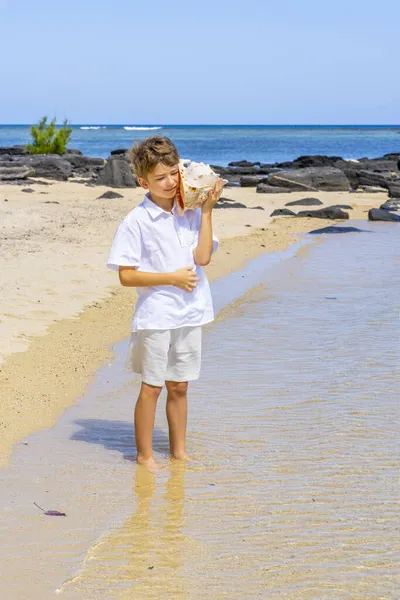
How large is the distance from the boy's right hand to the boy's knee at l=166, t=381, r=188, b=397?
1.81 ft

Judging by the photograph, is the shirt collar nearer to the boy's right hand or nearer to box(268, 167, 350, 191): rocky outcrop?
the boy's right hand

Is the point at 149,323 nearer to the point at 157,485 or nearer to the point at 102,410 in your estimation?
the point at 157,485

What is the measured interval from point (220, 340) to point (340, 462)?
3.23m

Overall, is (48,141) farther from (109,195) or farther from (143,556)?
(143,556)

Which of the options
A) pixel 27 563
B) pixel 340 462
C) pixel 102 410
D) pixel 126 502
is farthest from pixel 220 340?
pixel 27 563

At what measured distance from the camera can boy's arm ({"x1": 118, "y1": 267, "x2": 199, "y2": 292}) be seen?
177 inches

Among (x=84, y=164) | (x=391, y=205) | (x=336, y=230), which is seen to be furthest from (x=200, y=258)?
(x=84, y=164)

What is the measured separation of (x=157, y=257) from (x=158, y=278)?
0.13m

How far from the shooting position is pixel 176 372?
15.5 ft

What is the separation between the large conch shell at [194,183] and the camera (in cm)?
441

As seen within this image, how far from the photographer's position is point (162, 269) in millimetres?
4566

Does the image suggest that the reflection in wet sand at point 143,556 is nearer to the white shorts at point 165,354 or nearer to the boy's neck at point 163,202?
the white shorts at point 165,354

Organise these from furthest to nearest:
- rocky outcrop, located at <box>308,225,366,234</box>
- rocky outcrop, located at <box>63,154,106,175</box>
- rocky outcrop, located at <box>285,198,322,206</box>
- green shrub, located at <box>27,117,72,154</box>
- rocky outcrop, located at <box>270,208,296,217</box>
Answer: green shrub, located at <box>27,117,72,154</box>, rocky outcrop, located at <box>63,154,106,175</box>, rocky outcrop, located at <box>285,198,322,206</box>, rocky outcrop, located at <box>270,208,296,217</box>, rocky outcrop, located at <box>308,225,366,234</box>

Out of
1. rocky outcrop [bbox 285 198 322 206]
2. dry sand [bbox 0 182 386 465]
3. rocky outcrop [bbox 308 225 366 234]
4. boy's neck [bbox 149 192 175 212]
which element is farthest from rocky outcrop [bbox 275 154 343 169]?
boy's neck [bbox 149 192 175 212]
